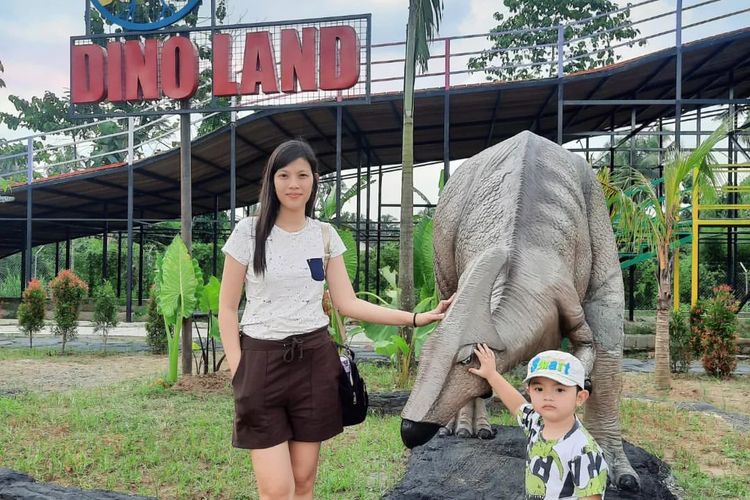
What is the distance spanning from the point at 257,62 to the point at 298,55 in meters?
0.72

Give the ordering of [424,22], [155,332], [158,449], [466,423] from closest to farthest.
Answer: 1. [466,423]
2. [158,449]
3. [424,22]
4. [155,332]

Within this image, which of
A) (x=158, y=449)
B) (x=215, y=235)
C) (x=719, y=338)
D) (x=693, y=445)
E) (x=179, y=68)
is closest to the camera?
(x=158, y=449)

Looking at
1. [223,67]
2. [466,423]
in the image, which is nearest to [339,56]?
[223,67]

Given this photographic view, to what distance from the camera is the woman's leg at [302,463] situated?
244 centimetres

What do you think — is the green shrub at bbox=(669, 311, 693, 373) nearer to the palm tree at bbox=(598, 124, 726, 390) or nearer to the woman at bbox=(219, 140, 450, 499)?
the palm tree at bbox=(598, 124, 726, 390)

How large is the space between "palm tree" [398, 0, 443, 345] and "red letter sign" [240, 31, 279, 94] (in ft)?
15.4

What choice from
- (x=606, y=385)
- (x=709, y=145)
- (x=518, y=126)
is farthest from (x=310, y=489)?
(x=518, y=126)

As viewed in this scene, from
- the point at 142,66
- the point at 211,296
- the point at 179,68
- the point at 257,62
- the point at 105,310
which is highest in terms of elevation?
the point at 257,62

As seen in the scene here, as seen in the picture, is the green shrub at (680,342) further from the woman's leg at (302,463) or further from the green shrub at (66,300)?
the green shrub at (66,300)

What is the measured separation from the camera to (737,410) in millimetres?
7086

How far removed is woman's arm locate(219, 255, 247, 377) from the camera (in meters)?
2.39

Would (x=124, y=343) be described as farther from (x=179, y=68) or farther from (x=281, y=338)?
(x=281, y=338)

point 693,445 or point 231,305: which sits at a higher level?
point 231,305

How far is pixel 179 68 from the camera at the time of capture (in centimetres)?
1066
